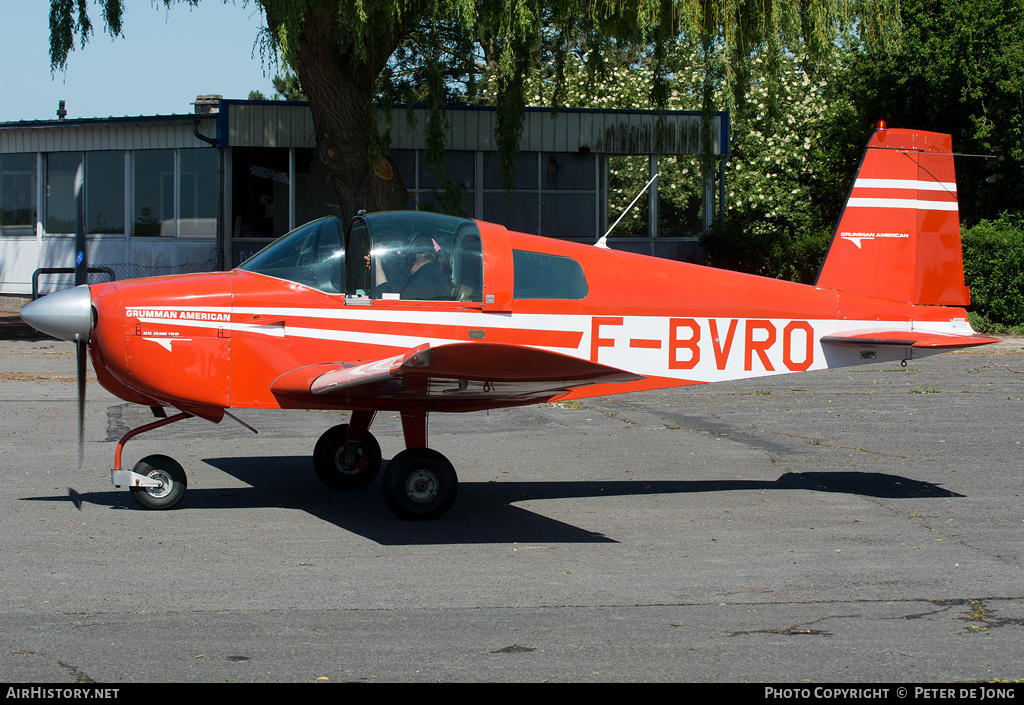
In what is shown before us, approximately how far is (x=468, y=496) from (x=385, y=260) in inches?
78.0

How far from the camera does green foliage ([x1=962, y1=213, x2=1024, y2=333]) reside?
70.5ft

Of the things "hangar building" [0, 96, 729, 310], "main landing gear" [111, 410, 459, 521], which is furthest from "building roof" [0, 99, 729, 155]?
"main landing gear" [111, 410, 459, 521]

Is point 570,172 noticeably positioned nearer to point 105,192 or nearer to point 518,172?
point 518,172

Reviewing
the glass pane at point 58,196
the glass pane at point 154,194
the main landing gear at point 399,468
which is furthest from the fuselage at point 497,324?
the glass pane at point 58,196

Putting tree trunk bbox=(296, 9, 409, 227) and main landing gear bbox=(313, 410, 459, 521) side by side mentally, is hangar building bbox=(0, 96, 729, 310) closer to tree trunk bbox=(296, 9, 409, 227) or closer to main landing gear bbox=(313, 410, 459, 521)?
tree trunk bbox=(296, 9, 409, 227)

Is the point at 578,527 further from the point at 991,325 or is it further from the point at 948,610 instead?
the point at 991,325

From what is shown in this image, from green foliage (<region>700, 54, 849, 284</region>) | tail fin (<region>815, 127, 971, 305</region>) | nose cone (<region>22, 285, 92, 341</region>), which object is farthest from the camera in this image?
green foliage (<region>700, 54, 849, 284</region>)

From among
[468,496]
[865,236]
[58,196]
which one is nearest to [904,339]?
[865,236]

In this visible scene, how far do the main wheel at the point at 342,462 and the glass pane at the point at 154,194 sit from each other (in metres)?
18.4

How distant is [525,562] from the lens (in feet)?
19.0

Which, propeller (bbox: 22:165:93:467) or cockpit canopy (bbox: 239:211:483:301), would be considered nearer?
propeller (bbox: 22:165:93:467)

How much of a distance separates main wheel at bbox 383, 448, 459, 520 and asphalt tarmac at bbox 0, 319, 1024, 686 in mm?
145

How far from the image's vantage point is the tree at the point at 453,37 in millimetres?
15000
